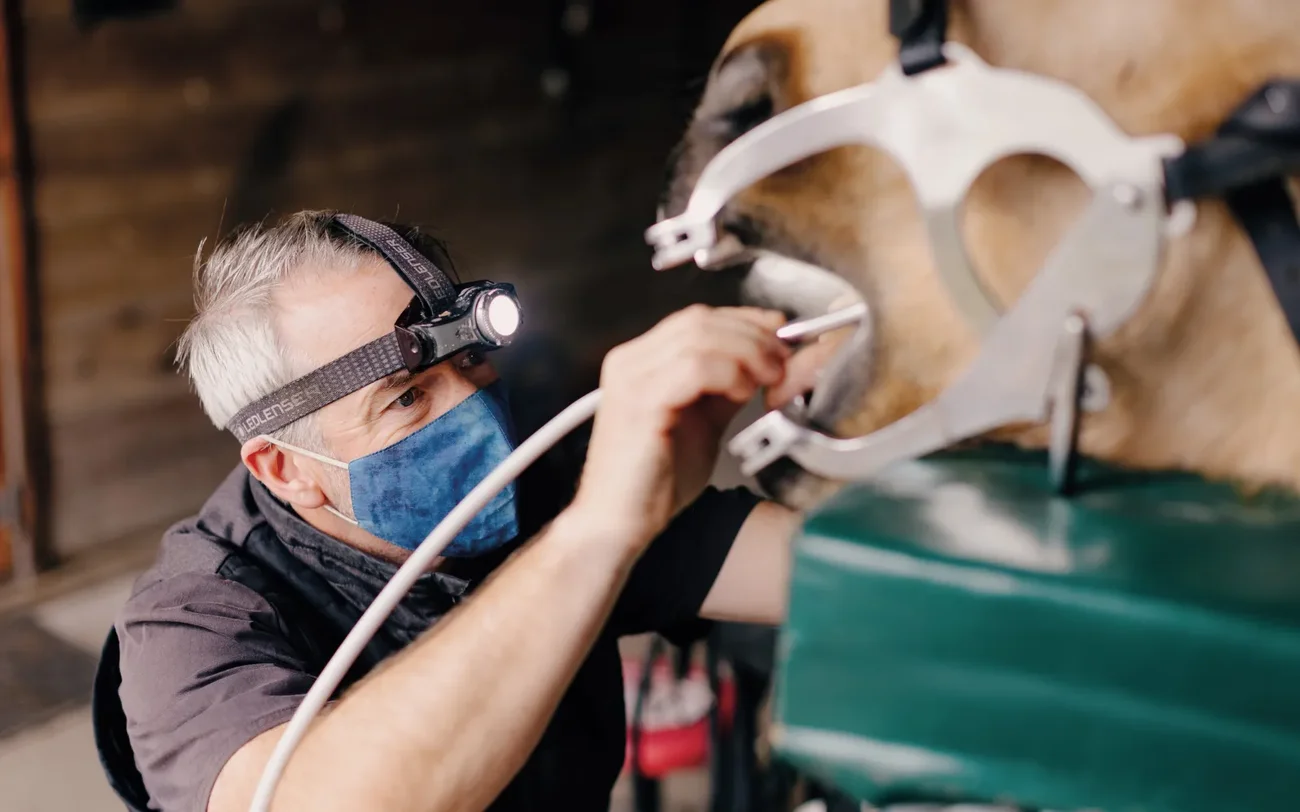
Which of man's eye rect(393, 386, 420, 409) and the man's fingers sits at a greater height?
the man's fingers

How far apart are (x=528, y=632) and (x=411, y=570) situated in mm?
76

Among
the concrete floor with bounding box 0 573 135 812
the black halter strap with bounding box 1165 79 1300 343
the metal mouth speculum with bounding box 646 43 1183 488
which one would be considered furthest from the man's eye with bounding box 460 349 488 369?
the concrete floor with bounding box 0 573 135 812

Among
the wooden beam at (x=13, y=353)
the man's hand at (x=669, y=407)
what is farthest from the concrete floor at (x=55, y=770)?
the man's hand at (x=669, y=407)

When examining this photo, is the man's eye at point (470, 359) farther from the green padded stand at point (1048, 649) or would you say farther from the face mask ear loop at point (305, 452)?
the green padded stand at point (1048, 649)

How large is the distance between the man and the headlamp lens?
0.06 meters

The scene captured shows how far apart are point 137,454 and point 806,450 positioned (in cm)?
222

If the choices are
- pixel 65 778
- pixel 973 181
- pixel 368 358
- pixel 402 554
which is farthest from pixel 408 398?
pixel 65 778

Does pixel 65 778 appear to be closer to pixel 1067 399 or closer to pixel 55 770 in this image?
pixel 55 770

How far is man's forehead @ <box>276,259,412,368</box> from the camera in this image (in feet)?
2.80

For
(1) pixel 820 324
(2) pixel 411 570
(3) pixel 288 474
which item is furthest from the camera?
(3) pixel 288 474

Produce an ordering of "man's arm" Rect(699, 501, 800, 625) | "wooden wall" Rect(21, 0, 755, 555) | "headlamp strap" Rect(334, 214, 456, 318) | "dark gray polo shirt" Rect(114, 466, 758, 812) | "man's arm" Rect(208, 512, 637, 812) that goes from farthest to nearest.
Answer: "wooden wall" Rect(21, 0, 755, 555) → "man's arm" Rect(699, 501, 800, 625) → "headlamp strap" Rect(334, 214, 456, 318) → "dark gray polo shirt" Rect(114, 466, 758, 812) → "man's arm" Rect(208, 512, 637, 812)

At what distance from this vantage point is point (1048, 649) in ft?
1.20

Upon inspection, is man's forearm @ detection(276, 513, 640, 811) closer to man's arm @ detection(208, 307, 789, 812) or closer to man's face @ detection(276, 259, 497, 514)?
man's arm @ detection(208, 307, 789, 812)

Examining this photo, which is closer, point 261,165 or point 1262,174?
point 1262,174
